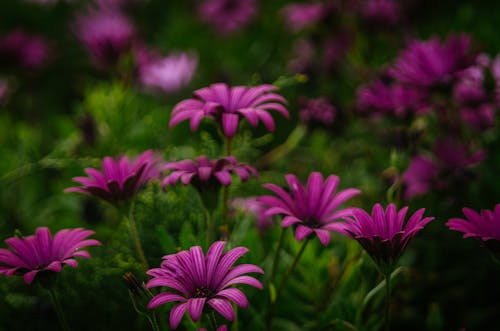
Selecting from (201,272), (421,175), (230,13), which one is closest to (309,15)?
(230,13)

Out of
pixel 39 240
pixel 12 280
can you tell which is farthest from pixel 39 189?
pixel 39 240

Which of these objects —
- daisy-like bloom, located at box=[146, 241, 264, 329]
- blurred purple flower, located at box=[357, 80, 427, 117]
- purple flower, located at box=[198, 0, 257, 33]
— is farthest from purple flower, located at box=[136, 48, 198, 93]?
daisy-like bloom, located at box=[146, 241, 264, 329]

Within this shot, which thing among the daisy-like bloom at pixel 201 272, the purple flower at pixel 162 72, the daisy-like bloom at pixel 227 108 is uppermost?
the daisy-like bloom at pixel 227 108

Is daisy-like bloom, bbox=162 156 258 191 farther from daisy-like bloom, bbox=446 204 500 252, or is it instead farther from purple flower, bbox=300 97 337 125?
purple flower, bbox=300 97 337 125

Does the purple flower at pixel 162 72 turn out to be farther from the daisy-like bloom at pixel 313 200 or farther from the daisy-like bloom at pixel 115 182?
the daisy-like bloom at pixel 313 200

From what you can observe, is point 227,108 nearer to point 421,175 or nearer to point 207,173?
point 207,173

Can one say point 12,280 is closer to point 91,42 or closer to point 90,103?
point 90,103

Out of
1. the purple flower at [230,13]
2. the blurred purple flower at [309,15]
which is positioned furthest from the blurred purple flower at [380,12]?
the purple flower at [230,13]
